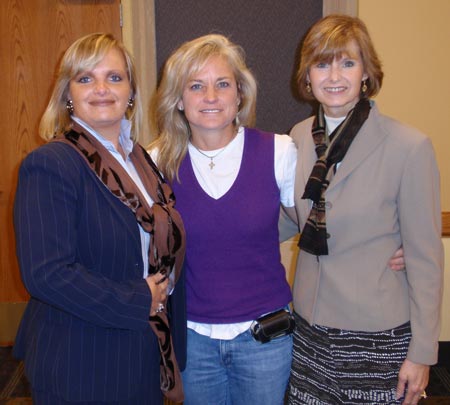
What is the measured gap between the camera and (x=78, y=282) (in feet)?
3.99

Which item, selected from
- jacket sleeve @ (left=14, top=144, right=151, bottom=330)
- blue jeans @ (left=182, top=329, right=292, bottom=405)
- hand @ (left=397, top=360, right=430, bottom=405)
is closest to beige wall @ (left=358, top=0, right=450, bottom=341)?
hand @ (left=397, top=360, right=430, bottom=405)

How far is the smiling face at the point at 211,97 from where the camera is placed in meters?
1.59

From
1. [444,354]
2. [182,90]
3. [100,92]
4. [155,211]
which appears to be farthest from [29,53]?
[444,354]

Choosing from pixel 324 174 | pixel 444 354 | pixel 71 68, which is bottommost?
pixel 444 354

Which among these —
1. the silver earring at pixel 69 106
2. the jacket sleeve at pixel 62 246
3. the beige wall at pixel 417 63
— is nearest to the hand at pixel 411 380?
the jacket sleeve at pixel 62 246

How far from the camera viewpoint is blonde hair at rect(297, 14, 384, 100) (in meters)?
1.45

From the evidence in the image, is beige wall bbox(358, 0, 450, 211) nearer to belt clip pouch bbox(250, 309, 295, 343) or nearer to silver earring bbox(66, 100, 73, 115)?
belt clip pouch bbox(250, 309, 295, 343)

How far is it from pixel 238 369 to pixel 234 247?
1.29 feet

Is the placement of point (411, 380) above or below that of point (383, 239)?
below

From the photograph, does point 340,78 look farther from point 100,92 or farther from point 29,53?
point 29,53

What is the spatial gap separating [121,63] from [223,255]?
2.14ft

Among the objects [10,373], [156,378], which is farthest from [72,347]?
[10,373]

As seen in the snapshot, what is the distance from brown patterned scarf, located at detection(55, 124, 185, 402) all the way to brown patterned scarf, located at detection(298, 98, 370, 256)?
0.39 m

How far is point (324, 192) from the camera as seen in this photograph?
4.84ft
